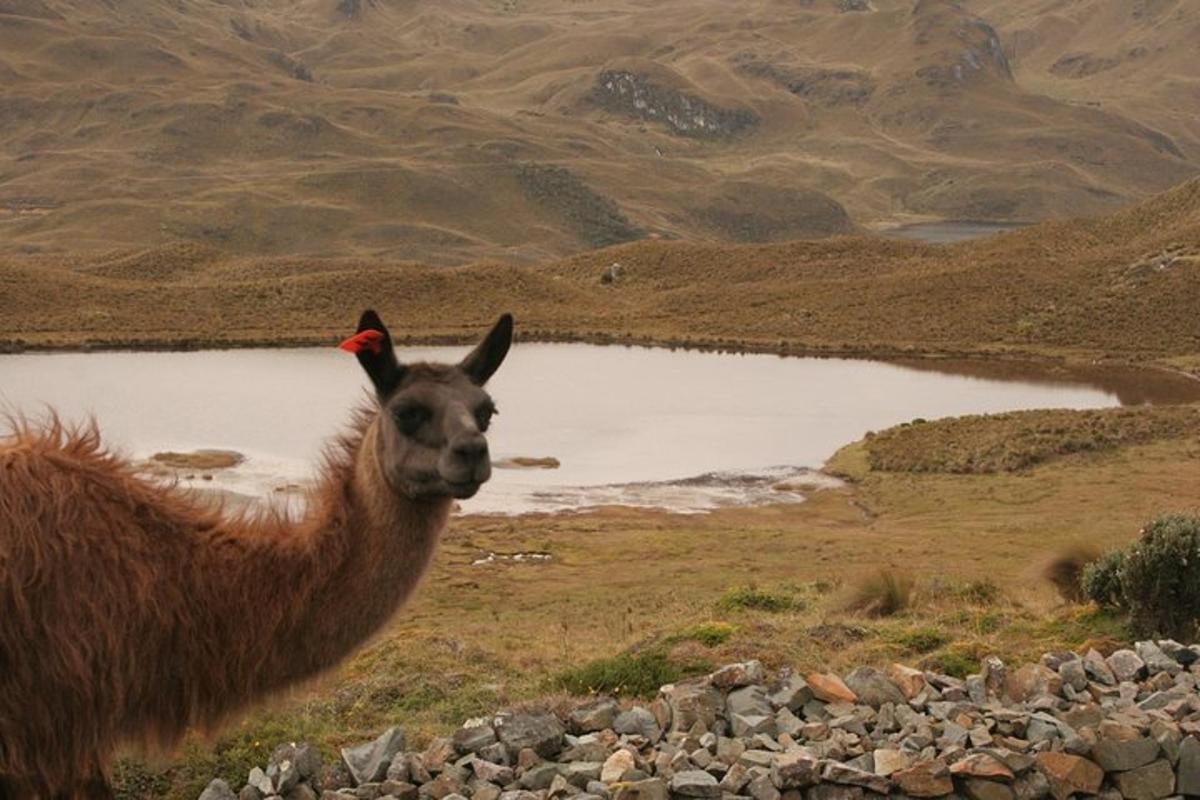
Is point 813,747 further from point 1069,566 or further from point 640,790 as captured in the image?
point 1069,566

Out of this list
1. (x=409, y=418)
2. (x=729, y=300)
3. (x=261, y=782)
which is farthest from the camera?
(x=729, y=300)

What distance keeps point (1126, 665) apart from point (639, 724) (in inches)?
183

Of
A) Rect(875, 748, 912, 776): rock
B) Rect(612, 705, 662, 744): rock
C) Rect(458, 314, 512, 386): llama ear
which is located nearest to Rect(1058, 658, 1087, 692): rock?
Rect(875, 748, 912, 776): rock

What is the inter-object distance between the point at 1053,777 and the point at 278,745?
5965mm

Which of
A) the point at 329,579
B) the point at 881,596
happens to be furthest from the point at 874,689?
the point at 881,596

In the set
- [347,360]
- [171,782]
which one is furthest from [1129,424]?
[171,782]

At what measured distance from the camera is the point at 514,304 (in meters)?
89.9

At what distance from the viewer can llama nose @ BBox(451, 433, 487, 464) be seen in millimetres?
6898

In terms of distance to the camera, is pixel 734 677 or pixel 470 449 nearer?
pixel 470 449

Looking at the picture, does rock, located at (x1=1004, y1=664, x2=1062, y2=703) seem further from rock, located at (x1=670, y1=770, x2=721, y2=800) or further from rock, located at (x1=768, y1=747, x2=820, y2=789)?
rock, located at (x1=670, y1=770, x2=721, y2=800)

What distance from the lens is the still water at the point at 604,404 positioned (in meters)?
42.9

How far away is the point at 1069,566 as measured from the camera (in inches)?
764

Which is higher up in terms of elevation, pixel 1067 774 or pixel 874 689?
pixel 874 689

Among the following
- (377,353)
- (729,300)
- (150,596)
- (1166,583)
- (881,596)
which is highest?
(729,300)
